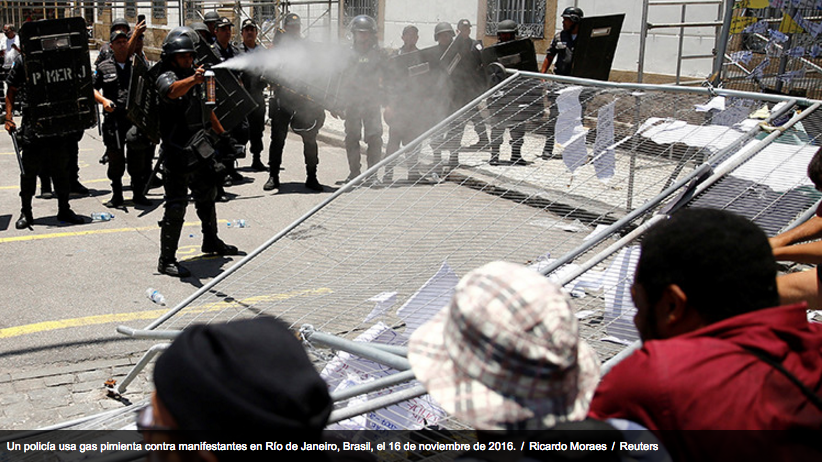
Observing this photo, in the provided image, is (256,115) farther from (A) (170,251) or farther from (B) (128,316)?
(B) (128,316)

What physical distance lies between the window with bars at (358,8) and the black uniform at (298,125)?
7.77 m

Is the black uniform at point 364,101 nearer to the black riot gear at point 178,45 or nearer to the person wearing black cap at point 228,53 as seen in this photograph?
the person wearing black cap at point 228,53

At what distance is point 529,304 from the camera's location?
54.1 inches

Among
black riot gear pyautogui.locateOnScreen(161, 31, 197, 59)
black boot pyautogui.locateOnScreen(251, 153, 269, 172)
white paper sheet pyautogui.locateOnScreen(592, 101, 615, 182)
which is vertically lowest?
black boot pyautogui.locateOnScreen(251, 153, 269, 172)

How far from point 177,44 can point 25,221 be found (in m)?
2.51

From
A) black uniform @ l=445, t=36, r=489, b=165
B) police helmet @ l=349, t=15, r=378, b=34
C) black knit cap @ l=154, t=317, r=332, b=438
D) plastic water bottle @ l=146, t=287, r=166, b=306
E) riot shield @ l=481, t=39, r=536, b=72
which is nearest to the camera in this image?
black knit cap @ l=154, t=317, r=332, b=438

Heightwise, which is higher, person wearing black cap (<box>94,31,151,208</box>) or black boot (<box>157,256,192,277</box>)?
person wearing black cap (<box>94,31,151,208</box>)

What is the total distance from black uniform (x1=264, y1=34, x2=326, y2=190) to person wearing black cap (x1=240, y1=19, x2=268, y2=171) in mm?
263

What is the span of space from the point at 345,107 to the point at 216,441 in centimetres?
809

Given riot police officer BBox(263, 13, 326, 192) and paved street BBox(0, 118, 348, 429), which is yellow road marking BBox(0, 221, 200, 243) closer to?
paved street BBox(0, 118, 348, 429)

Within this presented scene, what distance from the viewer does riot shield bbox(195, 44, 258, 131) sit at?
7535mm

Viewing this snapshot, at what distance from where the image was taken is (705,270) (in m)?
1.49

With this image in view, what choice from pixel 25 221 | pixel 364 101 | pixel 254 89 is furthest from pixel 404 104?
pixel 25 221

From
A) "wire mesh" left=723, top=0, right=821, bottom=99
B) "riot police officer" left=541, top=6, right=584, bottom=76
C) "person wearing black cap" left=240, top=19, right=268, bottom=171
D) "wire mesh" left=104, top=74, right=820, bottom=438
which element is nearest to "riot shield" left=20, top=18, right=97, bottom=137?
"person wearing black cap" left=240, top=19, right=268, bottom=171
